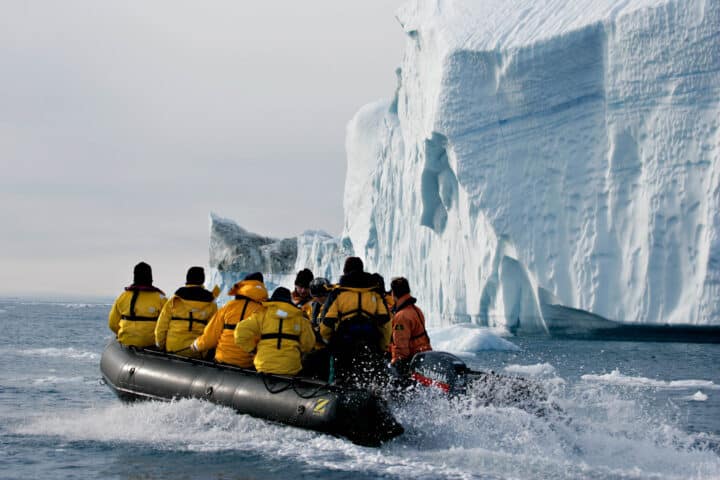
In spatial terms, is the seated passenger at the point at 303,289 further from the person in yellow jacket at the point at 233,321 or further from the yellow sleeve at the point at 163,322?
the yellow sleeve at the point at 163,322

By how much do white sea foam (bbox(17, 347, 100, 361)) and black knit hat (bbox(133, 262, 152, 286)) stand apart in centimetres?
987

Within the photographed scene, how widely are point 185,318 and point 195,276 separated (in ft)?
1.88

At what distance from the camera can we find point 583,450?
6680 millimetres

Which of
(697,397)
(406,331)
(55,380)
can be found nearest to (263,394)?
(406,331)

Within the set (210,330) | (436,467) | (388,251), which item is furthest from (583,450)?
(388,251)

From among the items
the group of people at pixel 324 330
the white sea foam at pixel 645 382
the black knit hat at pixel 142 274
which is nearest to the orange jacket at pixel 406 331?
the group of people at pixel 324 330

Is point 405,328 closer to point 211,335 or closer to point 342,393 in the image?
point 342,393

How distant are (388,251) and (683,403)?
16.8 meters

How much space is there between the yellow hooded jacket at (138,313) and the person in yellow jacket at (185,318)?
1.80 ft

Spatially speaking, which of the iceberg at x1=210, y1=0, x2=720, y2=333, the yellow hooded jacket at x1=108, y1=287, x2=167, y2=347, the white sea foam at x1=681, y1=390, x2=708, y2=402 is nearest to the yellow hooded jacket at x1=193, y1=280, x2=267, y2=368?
the yellow hooded jacket at x1=108, y1=287, x2=167, y2=347

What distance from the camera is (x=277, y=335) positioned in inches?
289

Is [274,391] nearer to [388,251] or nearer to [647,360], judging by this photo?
[647,360]

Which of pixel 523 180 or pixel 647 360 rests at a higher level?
pixel 523 180

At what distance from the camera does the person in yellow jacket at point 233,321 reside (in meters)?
7.54
